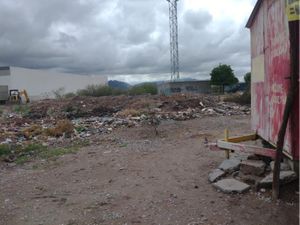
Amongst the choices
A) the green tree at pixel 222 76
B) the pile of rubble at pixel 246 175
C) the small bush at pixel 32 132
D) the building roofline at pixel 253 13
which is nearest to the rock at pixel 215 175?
the pile of rubble at pixel 246 175

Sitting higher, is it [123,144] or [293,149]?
[293,149]

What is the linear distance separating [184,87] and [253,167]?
4786 centimetres

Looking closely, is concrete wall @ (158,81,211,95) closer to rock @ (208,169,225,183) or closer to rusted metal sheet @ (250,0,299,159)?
rusted metal sheet @ (250,0,299,159)

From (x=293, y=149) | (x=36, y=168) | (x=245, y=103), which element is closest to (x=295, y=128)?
(x=293, y=149)

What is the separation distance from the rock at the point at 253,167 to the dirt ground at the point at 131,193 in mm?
482

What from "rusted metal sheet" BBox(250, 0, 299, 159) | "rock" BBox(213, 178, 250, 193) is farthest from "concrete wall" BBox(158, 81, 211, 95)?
"rock" BBox(213, 178, 250, 193)

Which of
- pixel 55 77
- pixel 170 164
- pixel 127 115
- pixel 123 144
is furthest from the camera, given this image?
pixel 55 77

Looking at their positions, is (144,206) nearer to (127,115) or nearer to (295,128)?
(295,128)

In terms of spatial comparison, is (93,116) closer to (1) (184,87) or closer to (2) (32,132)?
(2) (32,132)

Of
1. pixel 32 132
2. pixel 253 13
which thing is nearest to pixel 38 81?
pixel 32 132

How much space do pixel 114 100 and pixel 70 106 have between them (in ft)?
10.0

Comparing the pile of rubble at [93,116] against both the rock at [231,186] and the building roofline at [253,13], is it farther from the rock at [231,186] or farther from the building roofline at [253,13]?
the rock at [231,186]

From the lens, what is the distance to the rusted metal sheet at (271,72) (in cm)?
449

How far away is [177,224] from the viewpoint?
4.20 meters
